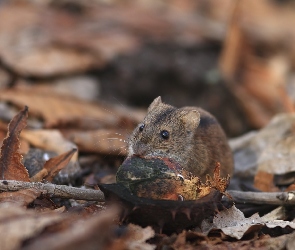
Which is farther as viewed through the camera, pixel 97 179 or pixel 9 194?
pixel 97 179

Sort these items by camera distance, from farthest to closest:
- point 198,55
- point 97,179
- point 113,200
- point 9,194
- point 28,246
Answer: point 198,55
point 97,179
point 9,194
point 113,200
point 28,246

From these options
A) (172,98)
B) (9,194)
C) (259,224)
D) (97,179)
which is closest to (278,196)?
(259,224)

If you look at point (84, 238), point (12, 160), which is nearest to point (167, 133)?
point (12, 160)

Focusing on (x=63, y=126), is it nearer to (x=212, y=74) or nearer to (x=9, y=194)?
(x=9, y=194)

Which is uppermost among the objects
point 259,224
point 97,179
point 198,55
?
point 198,55

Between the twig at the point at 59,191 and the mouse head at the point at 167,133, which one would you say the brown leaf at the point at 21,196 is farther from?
the mouse head at the point at 167,133

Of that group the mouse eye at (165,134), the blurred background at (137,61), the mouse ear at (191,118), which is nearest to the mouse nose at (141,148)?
the mouse eye at (165,134)

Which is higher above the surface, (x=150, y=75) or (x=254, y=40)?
(x=254, y=40)
